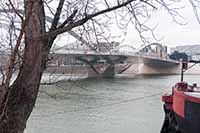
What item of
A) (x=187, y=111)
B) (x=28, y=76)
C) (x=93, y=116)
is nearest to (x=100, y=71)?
(x=93, y=116)

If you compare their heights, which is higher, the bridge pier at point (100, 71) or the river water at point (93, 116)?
the bridge pier at point (100, 71)

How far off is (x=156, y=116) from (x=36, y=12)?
47.2 feet

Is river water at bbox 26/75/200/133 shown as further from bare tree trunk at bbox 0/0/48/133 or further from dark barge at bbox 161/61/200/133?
bare tree trunk at bbox 0/0/48/133

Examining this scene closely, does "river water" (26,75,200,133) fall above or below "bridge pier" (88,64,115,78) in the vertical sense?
below

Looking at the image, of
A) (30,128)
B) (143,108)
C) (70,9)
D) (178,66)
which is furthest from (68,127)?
(178,66)

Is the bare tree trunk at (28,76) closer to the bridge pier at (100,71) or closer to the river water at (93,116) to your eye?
the river water at (93,116)

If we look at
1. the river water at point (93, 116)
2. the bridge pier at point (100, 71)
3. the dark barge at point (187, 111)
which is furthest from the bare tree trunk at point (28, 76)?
the bridge pier at point (100, 71)

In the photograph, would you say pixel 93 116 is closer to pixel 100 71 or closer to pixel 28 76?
pixel 28 76

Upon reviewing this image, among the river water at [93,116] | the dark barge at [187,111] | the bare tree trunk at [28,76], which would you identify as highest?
the bare tree trunk at [28,76]

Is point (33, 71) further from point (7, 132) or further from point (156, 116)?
point (156, 116)

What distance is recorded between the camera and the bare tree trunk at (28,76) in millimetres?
2136

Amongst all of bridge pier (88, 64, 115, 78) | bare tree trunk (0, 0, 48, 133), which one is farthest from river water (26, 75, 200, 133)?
bare tree trunk (0, 0, 48, 133)

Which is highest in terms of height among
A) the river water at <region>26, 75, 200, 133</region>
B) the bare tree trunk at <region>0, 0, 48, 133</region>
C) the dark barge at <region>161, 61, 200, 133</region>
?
the bare tree trunk at <region>0, 0, 48, 133</region>

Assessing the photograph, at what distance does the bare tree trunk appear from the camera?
2.14 metres
